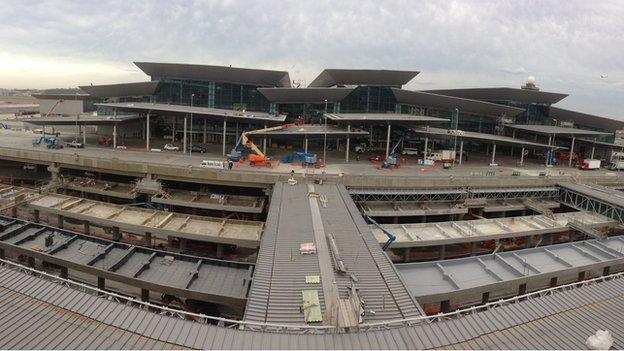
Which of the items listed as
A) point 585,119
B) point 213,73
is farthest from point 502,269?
point 585,119

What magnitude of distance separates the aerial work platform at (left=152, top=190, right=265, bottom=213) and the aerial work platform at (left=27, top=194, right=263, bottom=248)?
2.94 meters

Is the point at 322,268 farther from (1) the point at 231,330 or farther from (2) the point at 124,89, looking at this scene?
(2) the point at 124,89

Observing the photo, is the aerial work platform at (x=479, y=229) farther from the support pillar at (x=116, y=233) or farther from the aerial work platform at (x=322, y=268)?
the support pillar at (x=116, y=233)

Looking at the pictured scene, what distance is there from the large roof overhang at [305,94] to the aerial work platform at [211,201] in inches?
953

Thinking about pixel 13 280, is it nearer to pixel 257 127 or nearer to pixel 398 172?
pixel 398 172

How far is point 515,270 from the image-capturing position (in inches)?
1083

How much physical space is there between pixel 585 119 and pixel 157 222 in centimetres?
7193

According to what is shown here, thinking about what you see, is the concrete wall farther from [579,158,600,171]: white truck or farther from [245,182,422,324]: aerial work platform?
[579,158,600,171]: white truck

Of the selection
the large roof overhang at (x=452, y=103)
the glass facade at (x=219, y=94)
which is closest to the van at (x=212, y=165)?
the glass facade at (x=219, y=94)

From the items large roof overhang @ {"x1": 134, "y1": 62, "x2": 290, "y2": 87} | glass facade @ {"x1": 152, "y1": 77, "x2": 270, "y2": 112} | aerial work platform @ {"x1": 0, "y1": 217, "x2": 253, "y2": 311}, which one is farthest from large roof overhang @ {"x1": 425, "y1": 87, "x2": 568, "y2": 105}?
aerial work platform @ {"x1": 0, "y1": 217, "x2": 253, "y2": 311}

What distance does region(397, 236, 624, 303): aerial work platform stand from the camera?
971 inches

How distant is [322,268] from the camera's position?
63.8 ft

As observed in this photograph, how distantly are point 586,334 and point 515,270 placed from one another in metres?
14.3

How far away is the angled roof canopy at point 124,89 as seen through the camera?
67.8 metres
